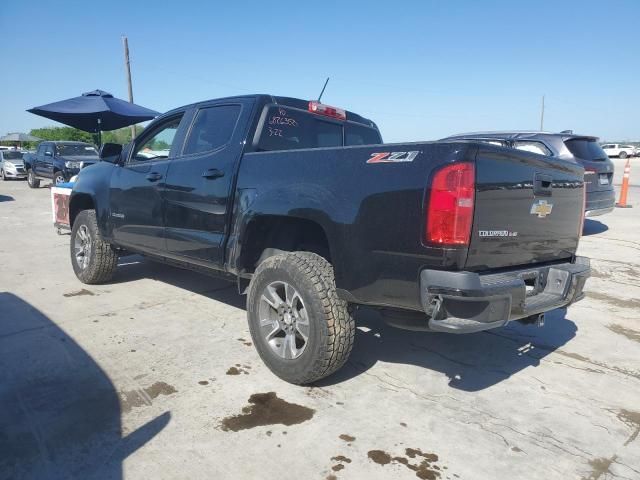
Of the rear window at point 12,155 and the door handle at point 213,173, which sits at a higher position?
the rear window at point 12,155

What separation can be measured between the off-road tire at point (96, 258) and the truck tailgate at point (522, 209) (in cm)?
417

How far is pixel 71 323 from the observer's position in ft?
13.8

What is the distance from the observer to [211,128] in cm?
400

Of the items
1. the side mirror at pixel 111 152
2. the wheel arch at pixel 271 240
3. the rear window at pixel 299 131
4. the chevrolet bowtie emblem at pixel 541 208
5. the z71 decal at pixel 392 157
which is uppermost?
the rear window at pixel 299 131

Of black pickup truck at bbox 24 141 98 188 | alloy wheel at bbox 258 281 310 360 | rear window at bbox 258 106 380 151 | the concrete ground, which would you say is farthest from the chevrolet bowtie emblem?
black pickup truck at bbox 24 141 98 188

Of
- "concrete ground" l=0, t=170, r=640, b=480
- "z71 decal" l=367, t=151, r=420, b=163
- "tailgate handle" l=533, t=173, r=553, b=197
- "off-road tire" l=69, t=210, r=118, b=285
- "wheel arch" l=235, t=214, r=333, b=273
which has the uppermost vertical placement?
"z71 decal" l=367, t=151, r=420, b=163

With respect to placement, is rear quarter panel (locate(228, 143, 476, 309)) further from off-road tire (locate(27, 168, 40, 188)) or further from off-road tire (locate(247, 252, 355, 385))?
off-road tire (locate(27, 168, 40, 188))

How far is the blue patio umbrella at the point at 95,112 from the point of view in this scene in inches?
453

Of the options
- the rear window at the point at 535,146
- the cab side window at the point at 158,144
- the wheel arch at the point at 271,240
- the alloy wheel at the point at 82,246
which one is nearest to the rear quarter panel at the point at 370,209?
the wheel arch at the point at 271,240

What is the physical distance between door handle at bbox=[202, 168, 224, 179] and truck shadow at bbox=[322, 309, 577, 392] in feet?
5.50

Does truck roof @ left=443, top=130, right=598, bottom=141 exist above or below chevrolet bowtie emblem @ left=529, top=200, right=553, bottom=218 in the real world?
above

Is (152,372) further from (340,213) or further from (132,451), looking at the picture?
(340,213)

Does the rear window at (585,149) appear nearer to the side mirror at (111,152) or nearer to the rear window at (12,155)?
the side mirror at (111,152)

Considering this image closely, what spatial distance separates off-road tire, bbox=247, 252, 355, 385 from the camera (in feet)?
9.48
